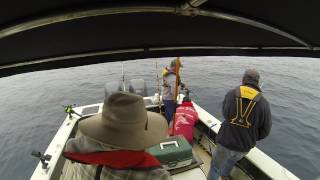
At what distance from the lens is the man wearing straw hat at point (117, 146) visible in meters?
1.28

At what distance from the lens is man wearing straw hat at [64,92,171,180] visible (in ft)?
4.20

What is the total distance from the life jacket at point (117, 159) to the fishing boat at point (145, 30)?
670 mm

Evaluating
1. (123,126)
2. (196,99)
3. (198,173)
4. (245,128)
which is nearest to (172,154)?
(198,173)

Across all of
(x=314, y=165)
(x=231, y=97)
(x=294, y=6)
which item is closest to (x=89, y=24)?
(x=294, y=6)

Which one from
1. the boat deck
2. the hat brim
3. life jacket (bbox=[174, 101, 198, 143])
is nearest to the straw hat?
the hat brim

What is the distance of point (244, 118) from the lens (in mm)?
→ 3191

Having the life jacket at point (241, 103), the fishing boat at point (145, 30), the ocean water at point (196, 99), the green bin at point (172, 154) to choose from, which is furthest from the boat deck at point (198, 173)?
the ocean water at point (196, 99)

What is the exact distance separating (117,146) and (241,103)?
7.46ft

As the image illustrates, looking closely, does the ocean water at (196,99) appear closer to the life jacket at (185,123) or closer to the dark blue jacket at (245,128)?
the life jacket at (185,123)

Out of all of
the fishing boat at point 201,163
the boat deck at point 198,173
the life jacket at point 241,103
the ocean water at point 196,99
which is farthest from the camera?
the ocean water at point 196,99

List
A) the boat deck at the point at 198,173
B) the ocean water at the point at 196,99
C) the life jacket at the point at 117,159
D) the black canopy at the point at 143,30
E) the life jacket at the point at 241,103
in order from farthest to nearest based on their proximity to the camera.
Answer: the ocean water at the point at 196,99 < the boat deck at the point at 198,173 < the life jacket at the point at 241,103 < the life jacket at the point at 117,159 < the black canopy at the point at 143,30

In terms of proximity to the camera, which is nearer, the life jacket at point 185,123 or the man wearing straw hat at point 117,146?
the man wearing straw hat at point 117,146

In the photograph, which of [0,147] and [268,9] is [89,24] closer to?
[268,9]

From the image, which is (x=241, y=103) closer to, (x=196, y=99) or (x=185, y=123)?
(x=185, y=123)
